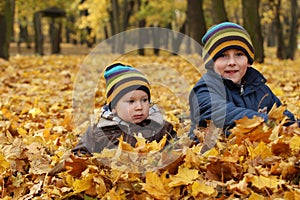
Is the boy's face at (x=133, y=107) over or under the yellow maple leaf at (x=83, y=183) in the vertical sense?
over

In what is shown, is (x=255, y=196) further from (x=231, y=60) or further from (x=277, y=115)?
(x=231, y=60)

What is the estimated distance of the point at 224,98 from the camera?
351 cm

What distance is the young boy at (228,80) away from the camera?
3533 mm

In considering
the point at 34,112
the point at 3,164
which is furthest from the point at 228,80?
the point at 34,112

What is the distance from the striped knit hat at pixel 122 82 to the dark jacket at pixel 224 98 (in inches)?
18.3

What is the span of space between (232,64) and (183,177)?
140cm

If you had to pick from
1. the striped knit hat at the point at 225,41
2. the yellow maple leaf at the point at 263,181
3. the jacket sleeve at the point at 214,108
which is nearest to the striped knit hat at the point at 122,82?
the jacket sleeve at the point at 214,108

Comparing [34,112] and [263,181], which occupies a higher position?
[263,181]

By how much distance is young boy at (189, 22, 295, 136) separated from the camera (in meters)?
3.53

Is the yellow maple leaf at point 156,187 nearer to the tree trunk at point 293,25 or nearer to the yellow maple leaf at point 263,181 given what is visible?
the yellow maple leaf at point 263,181

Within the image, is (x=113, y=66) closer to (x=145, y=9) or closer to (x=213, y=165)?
(x=213, y=165)

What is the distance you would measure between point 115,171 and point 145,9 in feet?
68.2

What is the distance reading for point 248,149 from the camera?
267 cm

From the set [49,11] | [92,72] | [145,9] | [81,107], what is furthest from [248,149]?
[49,11]
